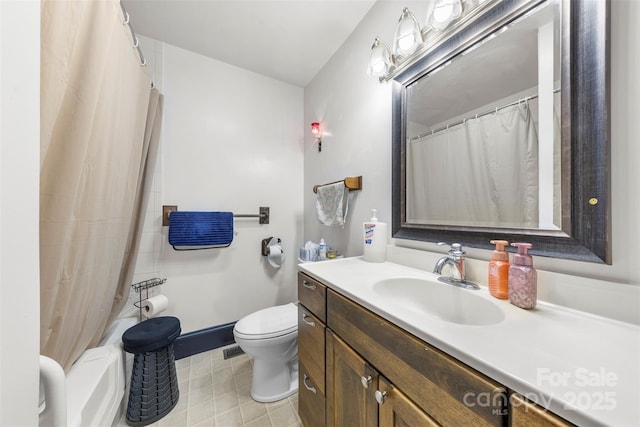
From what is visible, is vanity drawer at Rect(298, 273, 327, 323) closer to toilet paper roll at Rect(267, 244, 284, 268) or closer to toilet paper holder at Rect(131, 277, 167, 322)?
toilet paper roll at Rect(267, 244, 284, 268)

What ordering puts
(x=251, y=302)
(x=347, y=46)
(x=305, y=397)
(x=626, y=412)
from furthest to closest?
(x=251, y=302)
(x=347, y=46)
(x=305, y=397)
(x=626, y=412)

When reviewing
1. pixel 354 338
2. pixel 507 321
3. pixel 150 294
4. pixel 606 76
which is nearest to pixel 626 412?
pixel 507 321

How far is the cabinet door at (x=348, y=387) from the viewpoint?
0.64 metres

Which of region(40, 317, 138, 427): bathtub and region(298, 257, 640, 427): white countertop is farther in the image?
region(40, 317, 138, 427): bathtub

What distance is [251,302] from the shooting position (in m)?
1.88

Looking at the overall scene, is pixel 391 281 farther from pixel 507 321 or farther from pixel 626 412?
pixel 626 412

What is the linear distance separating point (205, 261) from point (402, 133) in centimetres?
162

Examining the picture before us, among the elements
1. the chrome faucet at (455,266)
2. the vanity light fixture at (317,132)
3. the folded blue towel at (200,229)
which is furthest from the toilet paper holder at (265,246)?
the chrome faucet at (455,266)

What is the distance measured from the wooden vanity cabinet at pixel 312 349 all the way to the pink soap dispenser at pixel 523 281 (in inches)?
22.6

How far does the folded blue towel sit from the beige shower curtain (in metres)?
0.34

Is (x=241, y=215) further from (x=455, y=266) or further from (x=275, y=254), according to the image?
(x=455, y=266)

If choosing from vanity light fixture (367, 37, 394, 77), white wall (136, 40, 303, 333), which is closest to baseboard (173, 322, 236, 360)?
white wall (136, 40, 303, 333)

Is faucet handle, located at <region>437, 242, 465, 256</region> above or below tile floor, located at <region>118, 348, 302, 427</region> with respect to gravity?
above

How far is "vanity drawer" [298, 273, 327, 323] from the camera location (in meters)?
0.86
